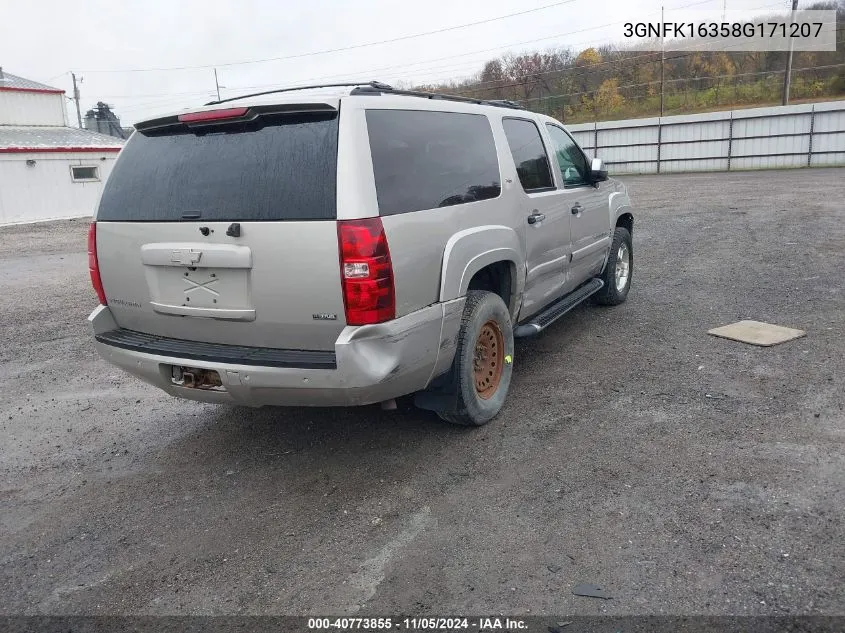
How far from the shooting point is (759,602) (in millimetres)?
2561

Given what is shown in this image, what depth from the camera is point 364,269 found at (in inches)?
124

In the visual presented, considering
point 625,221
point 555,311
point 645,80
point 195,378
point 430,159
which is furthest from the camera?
point 645,80

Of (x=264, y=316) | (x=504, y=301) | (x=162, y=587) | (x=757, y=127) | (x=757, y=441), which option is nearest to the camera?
(x=162, y=587)

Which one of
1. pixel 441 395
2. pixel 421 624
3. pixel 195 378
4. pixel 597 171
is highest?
pixel 597 171

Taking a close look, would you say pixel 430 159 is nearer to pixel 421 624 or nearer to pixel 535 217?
pixel 535 217

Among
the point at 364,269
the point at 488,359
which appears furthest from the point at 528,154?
the point at 364,269

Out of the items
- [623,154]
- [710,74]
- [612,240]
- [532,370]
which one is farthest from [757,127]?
[532,370]

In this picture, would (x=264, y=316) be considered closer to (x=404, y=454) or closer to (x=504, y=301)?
(x=404, y=454)

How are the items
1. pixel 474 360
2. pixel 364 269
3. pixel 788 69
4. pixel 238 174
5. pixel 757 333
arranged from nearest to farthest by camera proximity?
pixel 364 269
pixel 238 174
pixel 474 360
pixel 757 333
pixel 788 69

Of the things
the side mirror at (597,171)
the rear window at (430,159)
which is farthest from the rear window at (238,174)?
the side mirror at (597,171)

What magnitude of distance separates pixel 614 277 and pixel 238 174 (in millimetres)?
4702

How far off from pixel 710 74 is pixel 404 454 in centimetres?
4986

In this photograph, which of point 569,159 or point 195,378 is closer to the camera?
point 195,378

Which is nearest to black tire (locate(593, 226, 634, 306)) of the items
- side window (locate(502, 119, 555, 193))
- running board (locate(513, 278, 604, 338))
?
running board (locate(513, 278, 604, 338))
